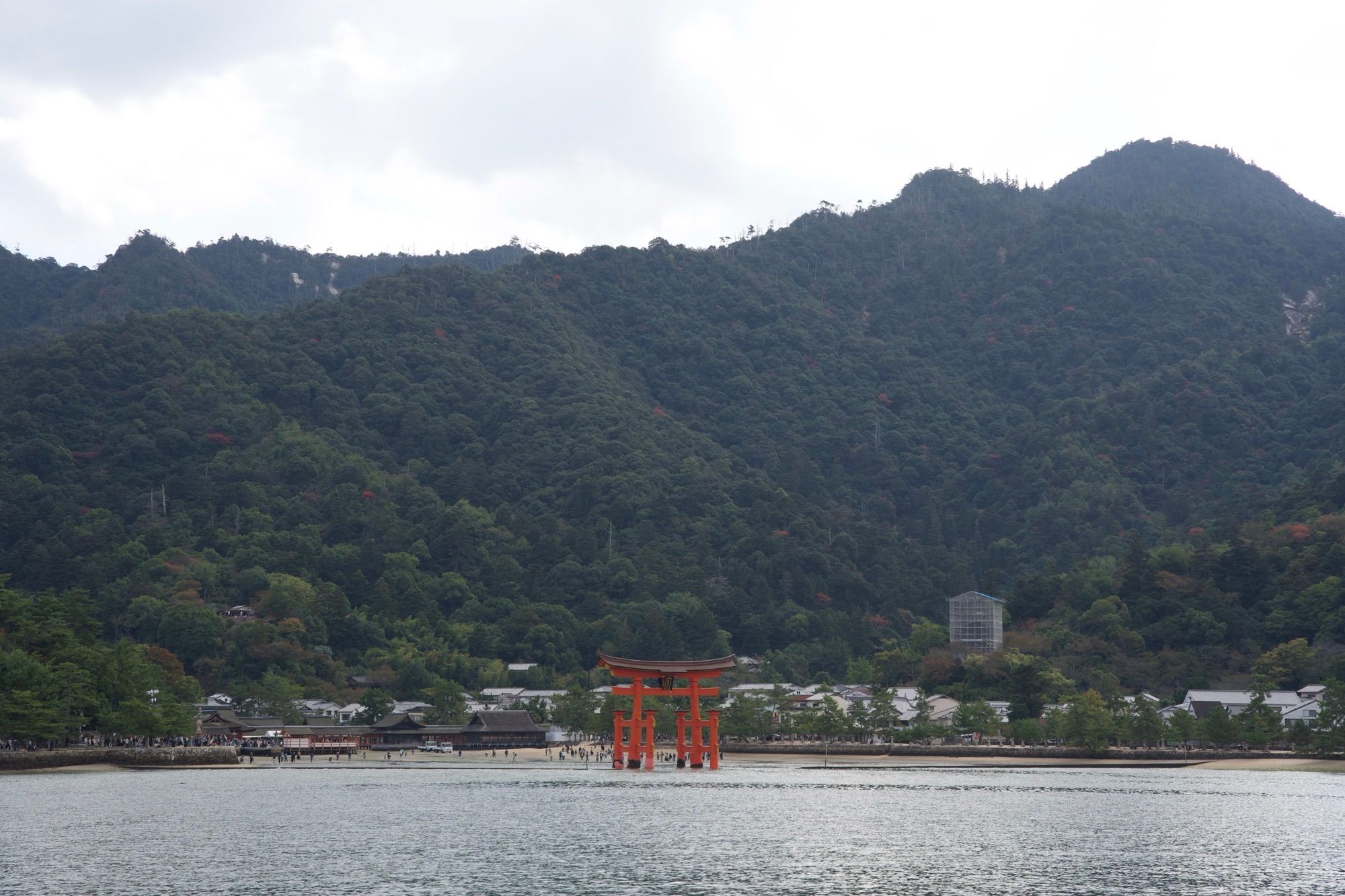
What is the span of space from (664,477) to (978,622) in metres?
45.3

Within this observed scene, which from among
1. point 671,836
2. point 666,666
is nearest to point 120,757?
point 666,666

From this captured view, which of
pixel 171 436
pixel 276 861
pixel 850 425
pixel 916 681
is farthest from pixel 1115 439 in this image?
pixel 276 861

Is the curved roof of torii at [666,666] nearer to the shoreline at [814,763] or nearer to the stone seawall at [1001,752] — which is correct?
the shoreline at [814,763]

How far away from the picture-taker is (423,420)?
15088 centimetres

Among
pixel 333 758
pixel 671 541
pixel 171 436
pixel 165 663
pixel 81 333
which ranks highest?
pixel 81 333

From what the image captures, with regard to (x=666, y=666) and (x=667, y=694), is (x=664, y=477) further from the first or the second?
(x=666, y=666)

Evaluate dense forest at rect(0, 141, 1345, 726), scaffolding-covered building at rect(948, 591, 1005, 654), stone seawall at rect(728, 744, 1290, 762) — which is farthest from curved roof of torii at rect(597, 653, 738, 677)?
scaffolding-covered building at rect(948, 591, 1005, 654)

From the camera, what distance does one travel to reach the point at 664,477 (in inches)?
5531

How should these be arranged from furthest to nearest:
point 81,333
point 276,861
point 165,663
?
point 81,333 → point 165,663 → point 276,861

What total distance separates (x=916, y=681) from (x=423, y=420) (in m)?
71.3

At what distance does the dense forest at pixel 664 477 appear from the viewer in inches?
3831

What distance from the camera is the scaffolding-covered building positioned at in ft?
335

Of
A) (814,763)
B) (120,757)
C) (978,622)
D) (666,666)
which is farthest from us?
(978,622)

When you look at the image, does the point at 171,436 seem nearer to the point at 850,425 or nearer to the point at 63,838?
the point at 850,425
